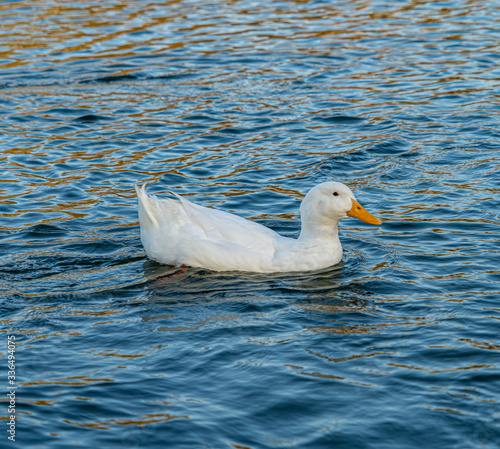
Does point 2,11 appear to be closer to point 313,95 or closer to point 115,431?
point 313,95

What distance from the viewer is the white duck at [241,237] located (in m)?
8.73

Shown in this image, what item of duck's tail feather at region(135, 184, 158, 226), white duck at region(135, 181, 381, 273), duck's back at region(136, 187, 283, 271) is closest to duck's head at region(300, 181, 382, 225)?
white duck at region(135, 181, 381, 273)

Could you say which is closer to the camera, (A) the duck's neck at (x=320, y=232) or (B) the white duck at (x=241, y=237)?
(B) the white duck at (x=241, y=237)

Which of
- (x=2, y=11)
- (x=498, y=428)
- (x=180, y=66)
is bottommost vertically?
(x=498, y=428)

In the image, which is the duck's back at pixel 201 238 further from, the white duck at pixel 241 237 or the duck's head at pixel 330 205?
the duck's head at pixel 330 205

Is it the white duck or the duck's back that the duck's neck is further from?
the duck's back

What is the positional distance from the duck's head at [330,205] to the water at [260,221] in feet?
1.84

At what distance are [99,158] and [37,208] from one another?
2.05 m

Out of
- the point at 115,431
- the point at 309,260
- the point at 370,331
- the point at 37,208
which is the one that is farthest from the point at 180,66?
the point at 115,431

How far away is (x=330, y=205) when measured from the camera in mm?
8836

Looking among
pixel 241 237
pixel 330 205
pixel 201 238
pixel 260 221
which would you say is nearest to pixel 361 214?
pixel 330 205

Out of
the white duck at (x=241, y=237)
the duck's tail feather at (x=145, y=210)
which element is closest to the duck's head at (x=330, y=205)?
the white duck at (x=241, y=237)

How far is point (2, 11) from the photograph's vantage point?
2225cm

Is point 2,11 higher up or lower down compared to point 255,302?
higher up
